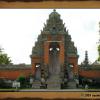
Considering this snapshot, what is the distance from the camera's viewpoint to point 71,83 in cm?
2823

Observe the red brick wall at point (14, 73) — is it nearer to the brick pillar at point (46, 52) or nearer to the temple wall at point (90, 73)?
the brick pillar at point (46, 52)

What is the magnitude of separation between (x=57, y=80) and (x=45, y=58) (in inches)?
100

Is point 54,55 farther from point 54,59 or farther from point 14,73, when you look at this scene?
point 14,73

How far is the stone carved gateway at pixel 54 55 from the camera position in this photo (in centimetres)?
2823

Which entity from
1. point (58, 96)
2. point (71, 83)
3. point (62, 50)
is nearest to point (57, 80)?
point (71, 83)

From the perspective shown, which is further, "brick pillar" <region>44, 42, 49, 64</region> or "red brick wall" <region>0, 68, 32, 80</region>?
"brick pillar" <region>44, 42, 49, 64</region>

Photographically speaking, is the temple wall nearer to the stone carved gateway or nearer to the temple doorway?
the stone carved gateway

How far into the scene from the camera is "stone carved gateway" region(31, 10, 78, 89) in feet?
92.6

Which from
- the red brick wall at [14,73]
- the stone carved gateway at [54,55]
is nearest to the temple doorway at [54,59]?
the stone carved gateway at [54,55]

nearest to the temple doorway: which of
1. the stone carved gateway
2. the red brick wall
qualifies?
the stone carved gateway

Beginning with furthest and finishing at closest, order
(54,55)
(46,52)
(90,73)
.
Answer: (54,55)
(46,52)
(90,73)

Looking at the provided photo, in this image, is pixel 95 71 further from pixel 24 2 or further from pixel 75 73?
pixel 24 2

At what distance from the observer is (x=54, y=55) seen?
29.6 metres

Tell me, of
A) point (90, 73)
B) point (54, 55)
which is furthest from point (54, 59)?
point (90, 73)
